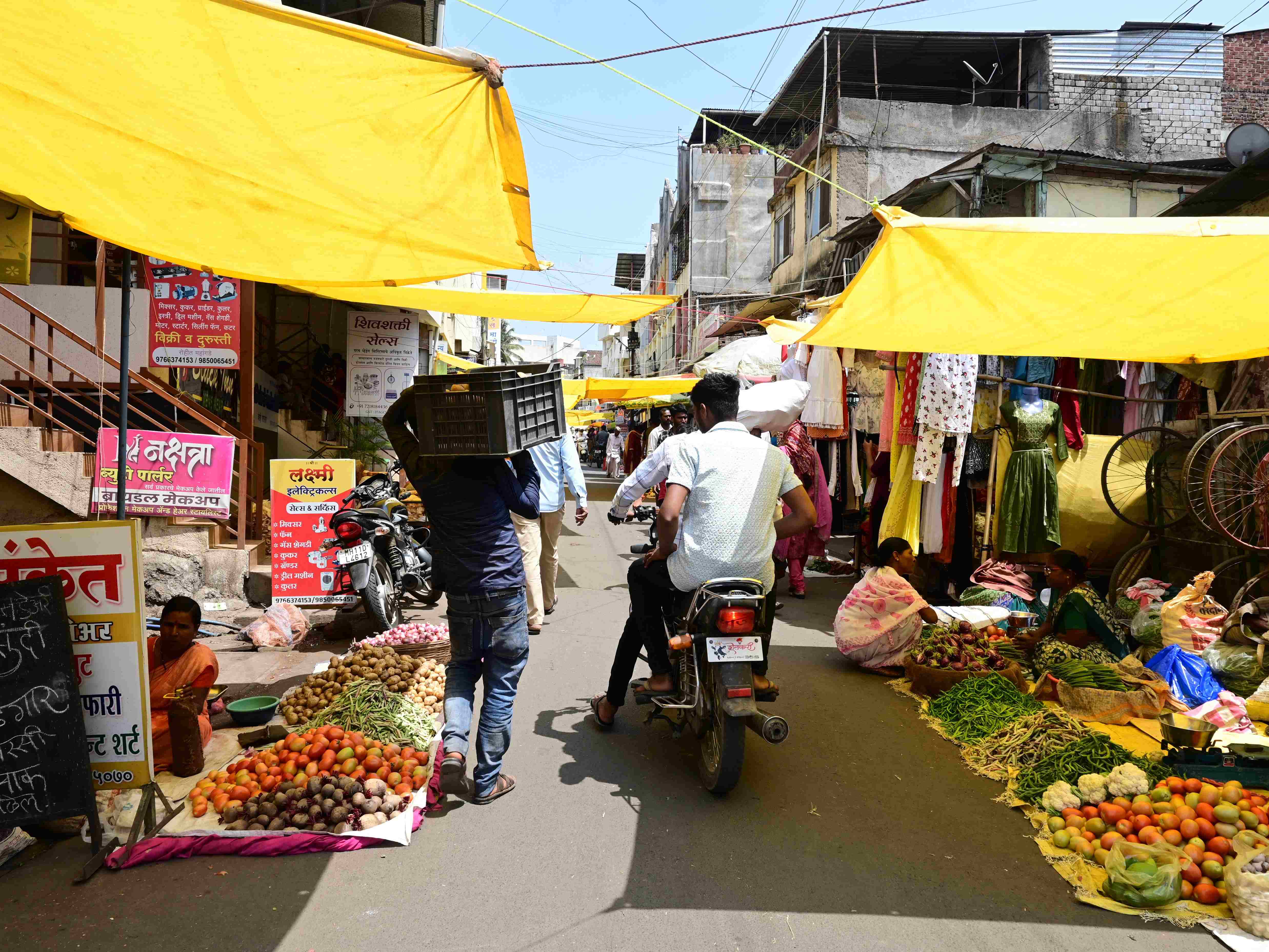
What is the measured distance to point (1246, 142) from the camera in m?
11.1

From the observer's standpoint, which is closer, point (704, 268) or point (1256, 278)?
point (1256, 278)

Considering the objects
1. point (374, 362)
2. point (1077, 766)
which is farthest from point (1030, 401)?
point (374, 362)

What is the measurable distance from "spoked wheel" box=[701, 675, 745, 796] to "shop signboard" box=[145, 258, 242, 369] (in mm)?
6370

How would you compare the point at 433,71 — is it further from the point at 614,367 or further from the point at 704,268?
the point at 614,367

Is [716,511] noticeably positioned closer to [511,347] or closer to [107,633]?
[107,633]

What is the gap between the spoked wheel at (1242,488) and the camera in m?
6.31

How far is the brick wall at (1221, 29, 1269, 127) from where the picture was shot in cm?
1875

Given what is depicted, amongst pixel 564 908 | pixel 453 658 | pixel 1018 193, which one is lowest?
pixel 564 908

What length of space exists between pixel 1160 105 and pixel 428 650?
2064cm

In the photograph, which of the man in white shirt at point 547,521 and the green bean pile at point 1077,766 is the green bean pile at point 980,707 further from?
the man in white shirt at point 547,521

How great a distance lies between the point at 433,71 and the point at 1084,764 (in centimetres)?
462

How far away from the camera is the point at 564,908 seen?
10.7 ft

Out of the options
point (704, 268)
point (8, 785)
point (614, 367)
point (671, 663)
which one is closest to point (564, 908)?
point (671, 663)

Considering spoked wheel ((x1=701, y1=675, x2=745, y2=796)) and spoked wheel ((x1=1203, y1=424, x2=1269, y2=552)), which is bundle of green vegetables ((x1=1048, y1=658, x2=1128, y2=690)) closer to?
spoked wheel ((x1=1203, y1=424, x2=1269, y2=552))
